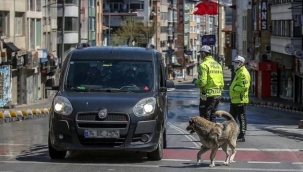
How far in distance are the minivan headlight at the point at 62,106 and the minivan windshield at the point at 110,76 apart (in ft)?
1.78

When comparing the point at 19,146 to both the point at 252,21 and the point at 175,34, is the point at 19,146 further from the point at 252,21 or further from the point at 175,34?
the point at 175,34

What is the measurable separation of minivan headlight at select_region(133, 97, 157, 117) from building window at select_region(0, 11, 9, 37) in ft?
124

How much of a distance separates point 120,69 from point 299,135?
22.1 feet

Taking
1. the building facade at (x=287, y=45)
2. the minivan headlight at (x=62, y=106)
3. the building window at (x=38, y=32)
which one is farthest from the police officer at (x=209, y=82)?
the building window at (x=38, y=32)

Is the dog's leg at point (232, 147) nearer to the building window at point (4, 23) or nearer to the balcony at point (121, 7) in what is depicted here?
the building window at point (4, 23)

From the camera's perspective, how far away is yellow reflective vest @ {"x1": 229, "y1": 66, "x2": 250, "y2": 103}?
15.6 meters

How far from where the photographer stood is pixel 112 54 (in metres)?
13.5

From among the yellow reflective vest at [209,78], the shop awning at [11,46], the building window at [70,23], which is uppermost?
the building window at [70,23]

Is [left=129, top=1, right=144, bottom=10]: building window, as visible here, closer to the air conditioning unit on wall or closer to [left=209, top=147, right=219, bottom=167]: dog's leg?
the air conditioning unit on wall

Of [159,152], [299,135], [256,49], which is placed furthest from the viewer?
[256,49]

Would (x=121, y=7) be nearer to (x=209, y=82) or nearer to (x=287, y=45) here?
(x=287, y=45)

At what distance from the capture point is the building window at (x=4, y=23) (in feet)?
162

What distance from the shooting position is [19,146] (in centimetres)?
1498

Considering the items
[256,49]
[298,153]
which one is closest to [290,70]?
[256,49]
